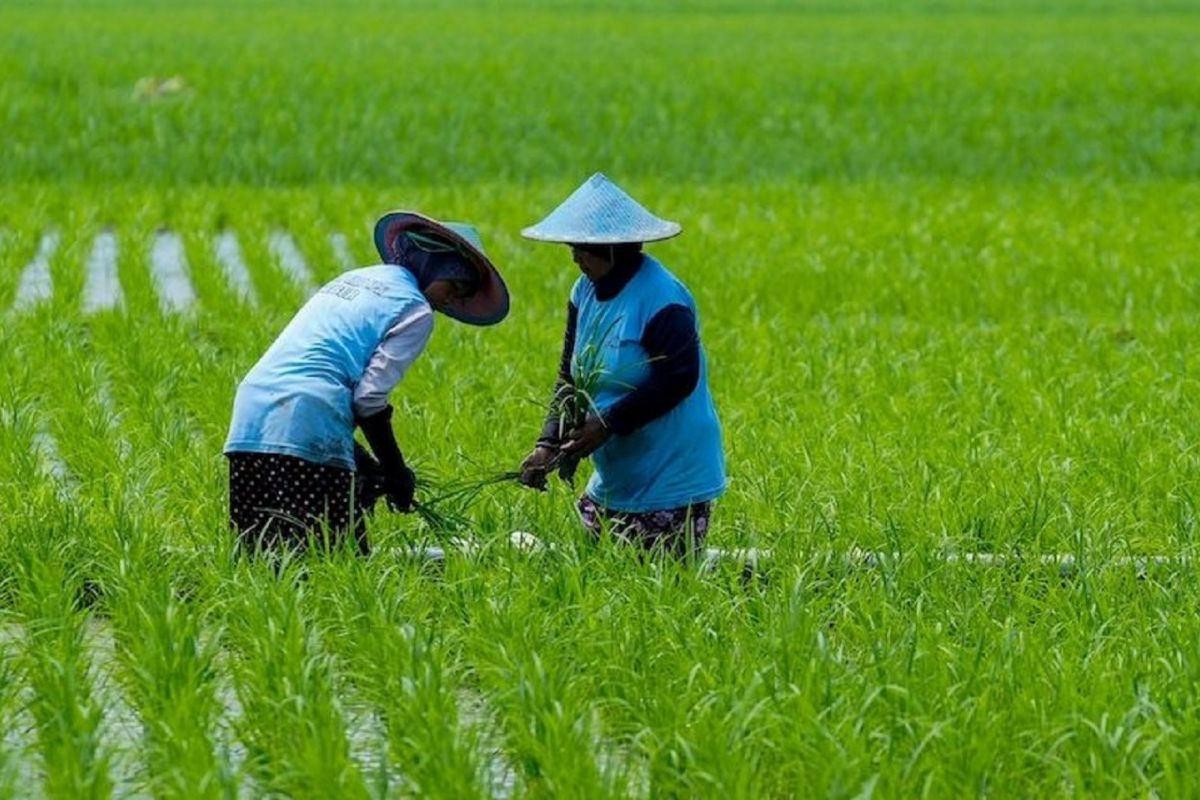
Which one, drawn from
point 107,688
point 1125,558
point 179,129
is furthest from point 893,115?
point 107,688

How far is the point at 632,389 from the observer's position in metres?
5.65

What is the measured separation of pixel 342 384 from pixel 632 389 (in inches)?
27.4

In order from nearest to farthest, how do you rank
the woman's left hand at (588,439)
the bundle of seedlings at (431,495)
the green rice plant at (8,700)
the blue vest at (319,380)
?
the green rice plant at (8,700), the blue vest at (319,380), the woman's left hand at (588,439), the bundle of seedlings at (431,495)

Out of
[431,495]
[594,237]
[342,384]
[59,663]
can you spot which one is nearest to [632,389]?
[594,237]

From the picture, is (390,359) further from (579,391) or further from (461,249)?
(579,391)

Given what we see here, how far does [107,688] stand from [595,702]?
1.03m

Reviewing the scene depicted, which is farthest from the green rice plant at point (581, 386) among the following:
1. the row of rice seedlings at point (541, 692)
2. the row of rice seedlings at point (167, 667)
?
the row of rice seedlings at point (167, 667)

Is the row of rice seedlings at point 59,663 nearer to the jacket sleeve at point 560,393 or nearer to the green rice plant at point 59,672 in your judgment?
the green rice plant at point 59,672

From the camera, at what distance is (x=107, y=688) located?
4.86 metres

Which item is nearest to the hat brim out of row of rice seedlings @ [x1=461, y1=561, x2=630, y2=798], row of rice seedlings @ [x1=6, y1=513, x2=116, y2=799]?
row of rice seedlings @ [x1=461, y1=561, x2=630, y2=798]

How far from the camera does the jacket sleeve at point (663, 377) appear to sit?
5.59 metres

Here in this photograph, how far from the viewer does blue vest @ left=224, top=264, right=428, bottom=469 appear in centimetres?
549

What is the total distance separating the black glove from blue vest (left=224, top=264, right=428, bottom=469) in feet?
0.17

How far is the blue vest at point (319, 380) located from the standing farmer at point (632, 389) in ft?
1.34
